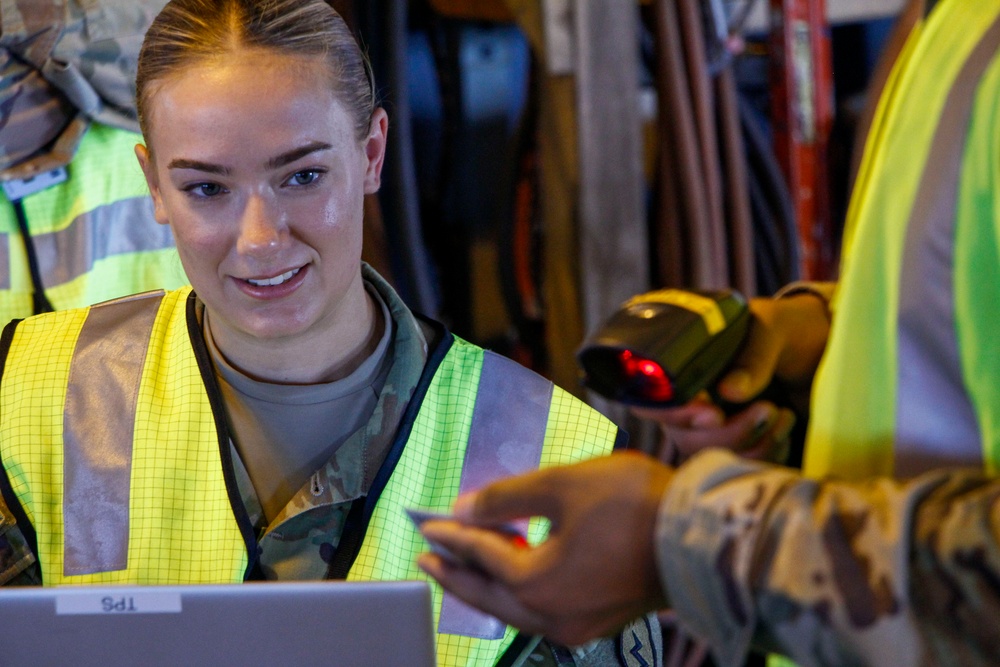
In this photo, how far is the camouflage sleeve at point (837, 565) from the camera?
0.69m

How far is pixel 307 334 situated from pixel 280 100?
1.07 feet

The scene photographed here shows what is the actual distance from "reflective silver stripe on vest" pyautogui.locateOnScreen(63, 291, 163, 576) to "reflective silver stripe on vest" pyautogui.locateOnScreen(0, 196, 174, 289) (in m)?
0.45

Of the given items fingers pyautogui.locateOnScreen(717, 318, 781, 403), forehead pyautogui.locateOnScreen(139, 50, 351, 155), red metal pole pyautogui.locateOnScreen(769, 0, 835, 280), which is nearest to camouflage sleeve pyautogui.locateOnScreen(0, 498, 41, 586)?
forehead pyautogui.locateOnScreen(139, 50, 351, 155)

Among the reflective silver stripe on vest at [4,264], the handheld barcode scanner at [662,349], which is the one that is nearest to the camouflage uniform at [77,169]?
the reflective silver stripe on vest at [4,264]

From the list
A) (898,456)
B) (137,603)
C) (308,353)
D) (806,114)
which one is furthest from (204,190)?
(806,114)

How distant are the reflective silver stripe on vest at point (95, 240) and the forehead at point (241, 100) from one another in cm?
57

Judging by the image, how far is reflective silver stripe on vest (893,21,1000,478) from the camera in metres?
0.78

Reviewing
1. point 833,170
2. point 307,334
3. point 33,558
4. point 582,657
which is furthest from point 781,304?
point 833,170

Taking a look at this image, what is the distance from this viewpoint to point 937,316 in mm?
784

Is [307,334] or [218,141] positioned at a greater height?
[218,141]

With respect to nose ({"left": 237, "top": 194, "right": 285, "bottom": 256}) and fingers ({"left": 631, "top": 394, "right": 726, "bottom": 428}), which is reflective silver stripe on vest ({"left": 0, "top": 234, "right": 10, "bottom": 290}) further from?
Result: fingers ({"left": 631, "top": 394, "right": 726, "bottom": 428})

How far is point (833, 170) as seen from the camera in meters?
2.76

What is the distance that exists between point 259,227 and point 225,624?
23.2 inches

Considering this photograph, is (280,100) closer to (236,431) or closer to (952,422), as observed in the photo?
(236,431)
